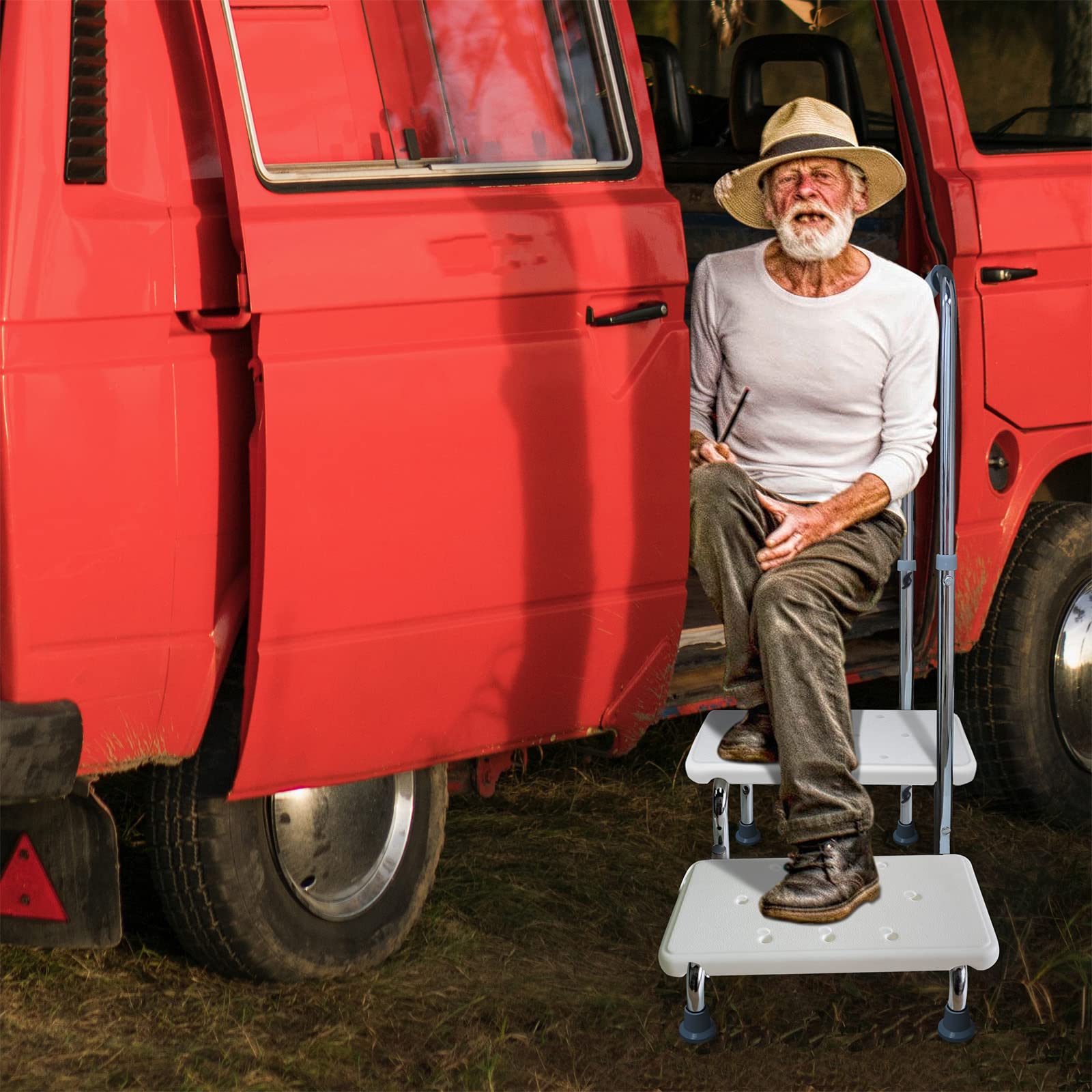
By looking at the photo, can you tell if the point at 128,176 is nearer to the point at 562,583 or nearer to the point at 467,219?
the point at 467,219

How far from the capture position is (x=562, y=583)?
123 inches

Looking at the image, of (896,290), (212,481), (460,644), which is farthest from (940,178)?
(212,481)

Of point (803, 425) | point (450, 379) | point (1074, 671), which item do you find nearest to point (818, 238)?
point (803, 425)

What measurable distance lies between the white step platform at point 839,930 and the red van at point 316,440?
1.57 feet

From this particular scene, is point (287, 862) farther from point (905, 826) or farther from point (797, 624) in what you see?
point (905, 826)

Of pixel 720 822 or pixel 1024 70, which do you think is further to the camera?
pixel 1024 70

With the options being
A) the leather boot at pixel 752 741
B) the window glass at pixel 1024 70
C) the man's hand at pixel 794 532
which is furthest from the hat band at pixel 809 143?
the leather boot at pixel 752 741

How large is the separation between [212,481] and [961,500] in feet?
6.12

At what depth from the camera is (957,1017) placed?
2922 millimetres

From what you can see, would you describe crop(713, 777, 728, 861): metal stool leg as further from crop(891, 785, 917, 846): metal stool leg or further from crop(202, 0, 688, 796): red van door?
crop(891, 785, 917, 846): metal stool leg

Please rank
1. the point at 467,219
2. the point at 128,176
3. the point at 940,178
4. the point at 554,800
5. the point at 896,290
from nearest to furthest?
the point at 128,176, the point at 467,219, the point at 896,290, the point at 940,178, the point at 554,800

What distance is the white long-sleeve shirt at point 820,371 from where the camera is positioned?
10.4ft

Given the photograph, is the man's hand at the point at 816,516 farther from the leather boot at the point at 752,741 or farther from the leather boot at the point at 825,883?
the leather boot at the point at 825,883

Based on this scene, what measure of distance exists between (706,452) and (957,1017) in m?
1.20
